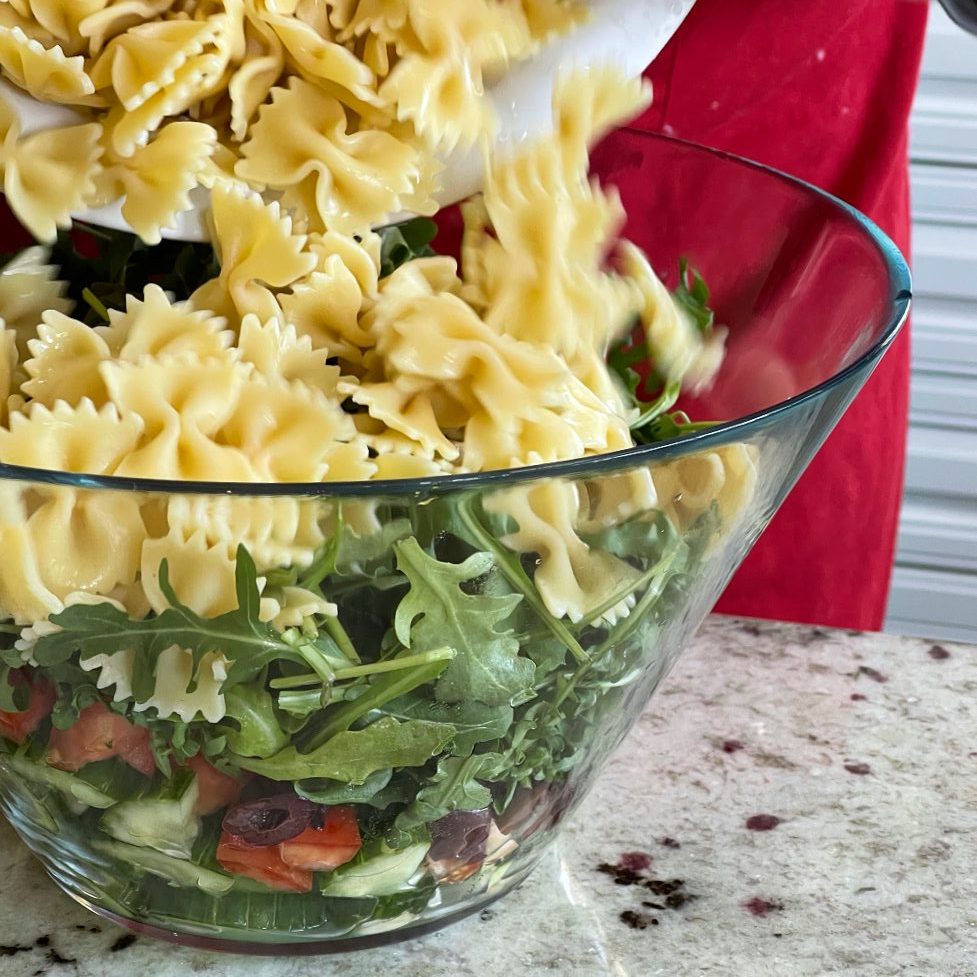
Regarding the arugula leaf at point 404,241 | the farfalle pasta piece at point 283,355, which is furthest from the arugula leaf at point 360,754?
the arugula leaf at point 404,241

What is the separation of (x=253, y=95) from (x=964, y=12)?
0.21m

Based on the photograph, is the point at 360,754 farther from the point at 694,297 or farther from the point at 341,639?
the point at 694,297

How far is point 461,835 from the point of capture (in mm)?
384

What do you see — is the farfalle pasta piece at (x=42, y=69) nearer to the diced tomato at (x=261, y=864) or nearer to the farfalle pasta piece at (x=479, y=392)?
the farfalle pasta piece at (x=479, y=392)

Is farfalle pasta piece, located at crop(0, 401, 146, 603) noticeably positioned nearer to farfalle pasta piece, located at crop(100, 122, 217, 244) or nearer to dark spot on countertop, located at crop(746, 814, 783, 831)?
farfalle pasta piece, located at crop(100, 122, 217, 244)

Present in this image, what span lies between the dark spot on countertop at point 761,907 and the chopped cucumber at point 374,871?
0.40 feet

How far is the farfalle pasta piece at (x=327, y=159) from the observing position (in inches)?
16.1

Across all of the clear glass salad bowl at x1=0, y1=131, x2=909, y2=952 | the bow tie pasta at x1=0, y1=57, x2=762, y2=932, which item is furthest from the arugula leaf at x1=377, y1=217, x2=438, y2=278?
the clear glass salad bowl at x1=0, y1=131, x2=909, y2=952

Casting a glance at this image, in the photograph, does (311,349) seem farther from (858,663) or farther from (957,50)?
(957,50)

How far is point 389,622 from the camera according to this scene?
33cm

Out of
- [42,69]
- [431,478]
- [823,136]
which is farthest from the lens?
[823,136]

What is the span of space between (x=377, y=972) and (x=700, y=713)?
0.62ft

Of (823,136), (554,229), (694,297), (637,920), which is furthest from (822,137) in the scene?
(637,920)

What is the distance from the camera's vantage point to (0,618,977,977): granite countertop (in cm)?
41
